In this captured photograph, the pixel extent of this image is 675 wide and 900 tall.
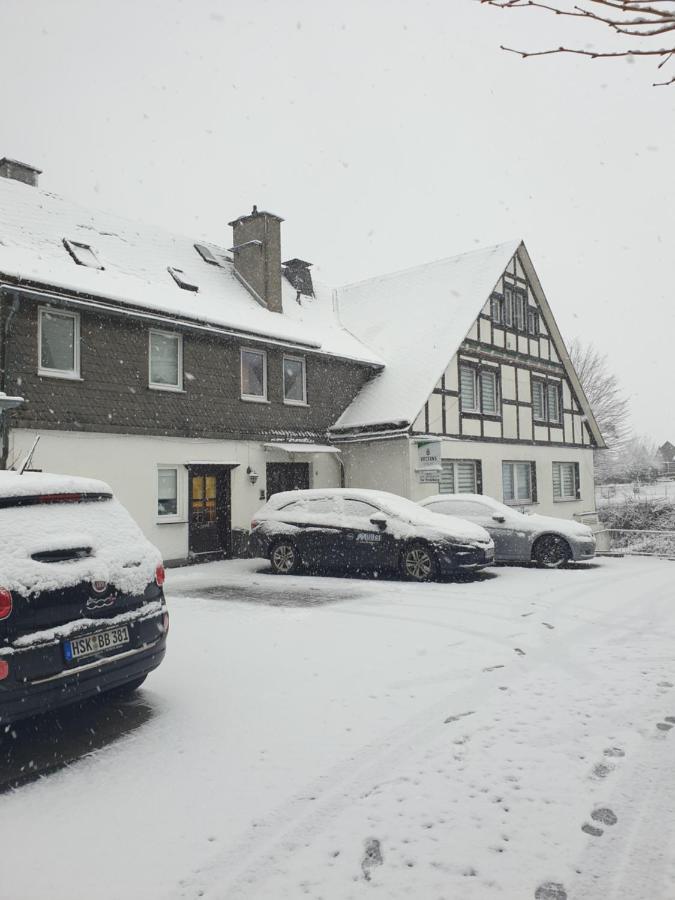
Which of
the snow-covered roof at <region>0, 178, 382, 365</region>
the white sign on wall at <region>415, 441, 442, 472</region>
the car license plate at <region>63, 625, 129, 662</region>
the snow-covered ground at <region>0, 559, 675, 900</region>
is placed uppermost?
the snow-covered roof at <region>0, 178, 382, 365</region>

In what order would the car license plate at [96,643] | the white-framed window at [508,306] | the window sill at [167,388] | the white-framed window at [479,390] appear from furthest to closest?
1. the white-framed window at [508,306]
2. the white-framed window at [479,390]
3. the window sill at [167,388]
4. the car license plate at [96,643]

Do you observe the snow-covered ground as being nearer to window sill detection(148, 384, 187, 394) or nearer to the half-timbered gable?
window sill detection(148, 384, 187, 394)

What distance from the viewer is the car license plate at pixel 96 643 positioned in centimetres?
451

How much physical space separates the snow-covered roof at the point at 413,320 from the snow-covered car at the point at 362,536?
5681 millimetres

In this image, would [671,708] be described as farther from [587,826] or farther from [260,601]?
[260,601]

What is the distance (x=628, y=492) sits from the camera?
3909cm

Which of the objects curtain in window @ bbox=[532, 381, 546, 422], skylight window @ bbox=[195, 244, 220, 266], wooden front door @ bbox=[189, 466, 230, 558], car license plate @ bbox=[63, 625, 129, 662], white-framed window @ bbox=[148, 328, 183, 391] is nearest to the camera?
car license plate @ bbox=[63, 625, 129, 662]

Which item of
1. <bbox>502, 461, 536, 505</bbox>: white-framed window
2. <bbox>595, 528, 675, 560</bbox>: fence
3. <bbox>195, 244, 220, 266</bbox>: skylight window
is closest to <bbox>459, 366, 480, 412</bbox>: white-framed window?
<bbox>502, 461, 536, 505</bbox>: white-framed window

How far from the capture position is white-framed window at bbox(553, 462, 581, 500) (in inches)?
997

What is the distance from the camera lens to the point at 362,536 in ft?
41.6

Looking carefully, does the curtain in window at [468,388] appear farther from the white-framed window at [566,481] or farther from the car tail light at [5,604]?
the car tail light at [5,604]

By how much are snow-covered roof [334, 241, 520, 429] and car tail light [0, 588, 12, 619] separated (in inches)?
581

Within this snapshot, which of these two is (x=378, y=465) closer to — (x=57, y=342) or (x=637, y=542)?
(x=57, y=342)

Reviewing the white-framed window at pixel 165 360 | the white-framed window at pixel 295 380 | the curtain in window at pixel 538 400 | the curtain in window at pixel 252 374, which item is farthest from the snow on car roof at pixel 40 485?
the curtain in window at pixel 538 400
